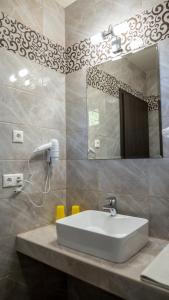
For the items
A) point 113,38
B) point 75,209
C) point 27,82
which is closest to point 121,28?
point 113,38

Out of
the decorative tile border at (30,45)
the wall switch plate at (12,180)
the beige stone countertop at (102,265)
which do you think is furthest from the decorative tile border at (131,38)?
the beige stone countertop at (102,265)

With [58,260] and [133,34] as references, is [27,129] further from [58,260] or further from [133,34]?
[133,34]

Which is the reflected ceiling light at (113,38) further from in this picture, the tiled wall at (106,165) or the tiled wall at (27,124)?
the tiled wall at (27,124)

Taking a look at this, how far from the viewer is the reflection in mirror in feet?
4.63

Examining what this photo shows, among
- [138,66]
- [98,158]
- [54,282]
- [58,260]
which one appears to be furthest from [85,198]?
[138,66]

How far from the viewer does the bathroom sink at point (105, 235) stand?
3.43 feet

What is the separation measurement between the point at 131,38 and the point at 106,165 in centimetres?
96

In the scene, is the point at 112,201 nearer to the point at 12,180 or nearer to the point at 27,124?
the point at 12,180

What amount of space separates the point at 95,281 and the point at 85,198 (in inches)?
30.0

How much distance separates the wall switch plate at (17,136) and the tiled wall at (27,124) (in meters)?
0.03

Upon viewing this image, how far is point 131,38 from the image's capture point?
1517 millimetres

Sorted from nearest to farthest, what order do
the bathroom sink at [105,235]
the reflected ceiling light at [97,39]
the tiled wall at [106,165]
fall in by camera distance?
1. the bathroom sink at [105,235]
2. the tiled wall at [106,165]
3. the reflected ceiling light at [97,39]

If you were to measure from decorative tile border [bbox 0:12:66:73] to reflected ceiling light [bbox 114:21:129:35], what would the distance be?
556mm

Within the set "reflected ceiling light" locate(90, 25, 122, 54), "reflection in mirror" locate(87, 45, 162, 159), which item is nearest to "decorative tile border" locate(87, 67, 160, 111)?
"reflection in mirror" locate(87, 45, 162, 159)
